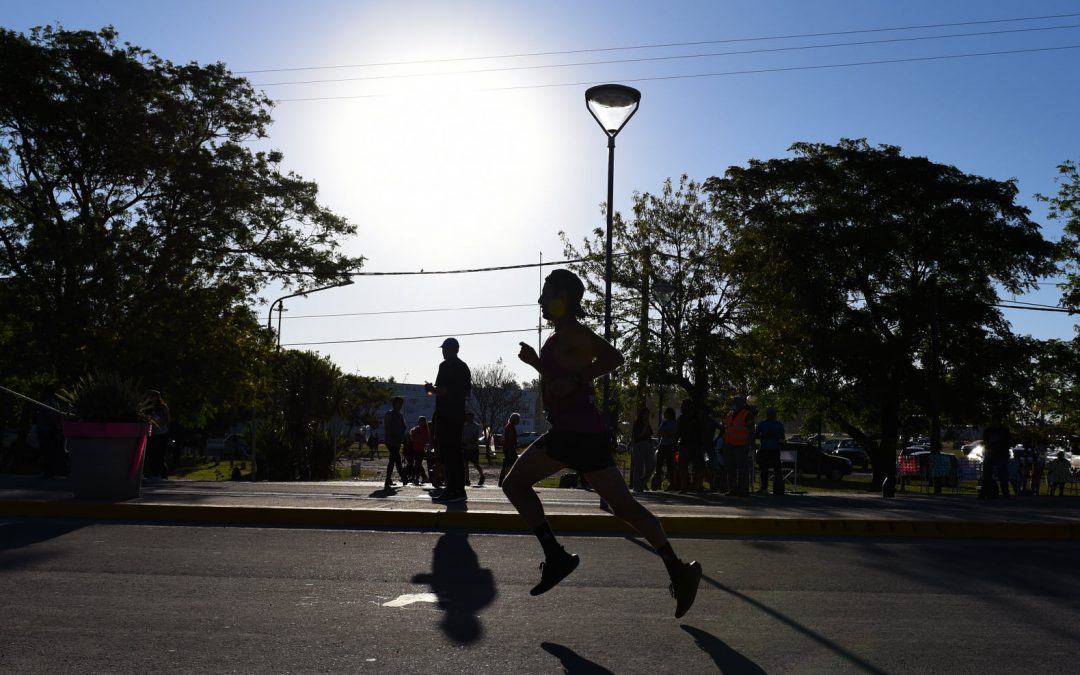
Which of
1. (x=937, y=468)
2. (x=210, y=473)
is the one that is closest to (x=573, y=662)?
(x=937, y=468)

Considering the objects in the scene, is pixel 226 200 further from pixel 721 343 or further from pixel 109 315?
pixel 721 343

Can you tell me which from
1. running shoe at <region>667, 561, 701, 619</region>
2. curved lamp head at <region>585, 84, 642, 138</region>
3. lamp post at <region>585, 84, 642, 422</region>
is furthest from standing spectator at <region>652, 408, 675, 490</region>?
running shoe at <region>667, 561, 701, 619</region>

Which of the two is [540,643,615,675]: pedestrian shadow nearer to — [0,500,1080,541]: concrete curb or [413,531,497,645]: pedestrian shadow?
[413,531,497,645]: pedestrian shadow

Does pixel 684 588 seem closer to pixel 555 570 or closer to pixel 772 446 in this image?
pixel 555 570

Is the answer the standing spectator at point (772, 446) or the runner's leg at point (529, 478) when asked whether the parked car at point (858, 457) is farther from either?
the runner's leg at point (529, 478)

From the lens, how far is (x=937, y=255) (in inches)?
1313

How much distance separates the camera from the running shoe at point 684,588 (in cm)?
449

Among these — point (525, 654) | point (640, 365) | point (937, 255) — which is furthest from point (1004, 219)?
point (525, 654)

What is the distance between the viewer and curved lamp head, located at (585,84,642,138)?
36.6 ft

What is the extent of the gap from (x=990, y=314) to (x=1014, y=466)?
1358 cm

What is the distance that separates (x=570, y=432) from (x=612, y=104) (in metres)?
7.34

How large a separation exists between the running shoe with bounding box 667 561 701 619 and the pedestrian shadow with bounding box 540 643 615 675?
780 mm

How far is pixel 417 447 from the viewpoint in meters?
19.8

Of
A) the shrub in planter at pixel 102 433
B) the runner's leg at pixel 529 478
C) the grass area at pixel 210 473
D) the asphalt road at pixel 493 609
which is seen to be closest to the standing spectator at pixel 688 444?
the asphalt road at pixel 493 609
